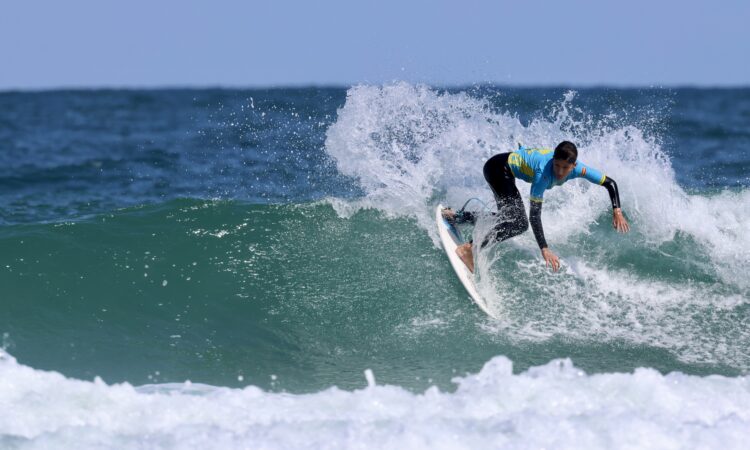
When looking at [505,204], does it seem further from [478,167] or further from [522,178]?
[478,167]

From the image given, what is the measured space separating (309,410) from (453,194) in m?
4.78

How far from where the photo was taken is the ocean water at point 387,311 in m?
5.03

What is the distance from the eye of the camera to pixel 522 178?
7.45m

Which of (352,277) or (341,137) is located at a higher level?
(341,137)

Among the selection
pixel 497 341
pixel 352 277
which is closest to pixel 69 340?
pixel 352 277

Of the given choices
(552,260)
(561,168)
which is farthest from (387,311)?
(561,168)

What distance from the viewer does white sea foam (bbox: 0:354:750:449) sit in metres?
4.76

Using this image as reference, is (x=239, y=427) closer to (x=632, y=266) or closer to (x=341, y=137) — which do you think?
(x=632, y=266)

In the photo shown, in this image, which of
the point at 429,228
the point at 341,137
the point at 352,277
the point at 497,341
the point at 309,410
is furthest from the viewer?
the point at 341,137

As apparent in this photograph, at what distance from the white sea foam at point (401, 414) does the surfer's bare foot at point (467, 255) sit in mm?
2396

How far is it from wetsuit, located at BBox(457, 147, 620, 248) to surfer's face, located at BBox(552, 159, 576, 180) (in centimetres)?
15

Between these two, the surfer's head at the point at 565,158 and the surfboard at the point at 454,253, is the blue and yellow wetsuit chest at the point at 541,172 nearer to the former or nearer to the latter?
the surfer's head at the point at 565,158

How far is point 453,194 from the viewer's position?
380 inches

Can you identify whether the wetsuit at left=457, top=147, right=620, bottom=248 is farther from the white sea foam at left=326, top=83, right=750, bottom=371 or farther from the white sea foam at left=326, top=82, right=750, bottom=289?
the white sea foam at left=326, top=82, right=750, bottom=289
